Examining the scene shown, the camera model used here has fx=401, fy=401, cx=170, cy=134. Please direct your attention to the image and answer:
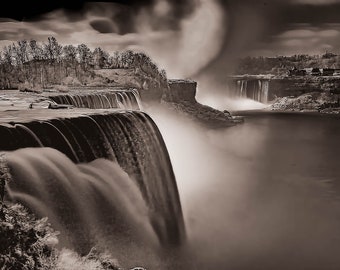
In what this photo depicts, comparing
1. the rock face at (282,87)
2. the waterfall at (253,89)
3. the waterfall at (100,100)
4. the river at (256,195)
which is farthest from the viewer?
the waterfall at (253,89)

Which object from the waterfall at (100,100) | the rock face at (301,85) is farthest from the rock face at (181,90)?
the rock face at (301,85)

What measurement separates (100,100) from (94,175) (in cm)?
1212

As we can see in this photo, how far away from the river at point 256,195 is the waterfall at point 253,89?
116 ft

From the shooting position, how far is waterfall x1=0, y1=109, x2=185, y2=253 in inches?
354

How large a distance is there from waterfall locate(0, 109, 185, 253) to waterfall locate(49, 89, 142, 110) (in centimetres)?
710

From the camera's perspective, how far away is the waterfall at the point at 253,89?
77.8m

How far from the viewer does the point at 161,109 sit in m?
39.4

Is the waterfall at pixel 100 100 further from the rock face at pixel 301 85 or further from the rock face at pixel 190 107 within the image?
the rock face at pixel 301 85

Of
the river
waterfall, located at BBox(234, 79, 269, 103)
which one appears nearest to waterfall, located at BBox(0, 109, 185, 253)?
the river

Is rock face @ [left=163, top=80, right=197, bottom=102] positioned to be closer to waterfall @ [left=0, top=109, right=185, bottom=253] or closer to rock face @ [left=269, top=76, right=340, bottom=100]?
waterfall @ [left=0, top=109, right=185, bottom=253]

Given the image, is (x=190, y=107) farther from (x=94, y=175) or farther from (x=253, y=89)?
(x=253, y=89)

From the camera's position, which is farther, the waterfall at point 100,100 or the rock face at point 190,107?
the rock face at point 190,107

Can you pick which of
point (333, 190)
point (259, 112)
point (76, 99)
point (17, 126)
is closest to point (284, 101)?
point (259, 112)

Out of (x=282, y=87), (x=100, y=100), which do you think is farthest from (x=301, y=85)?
(x=100, y=100)
